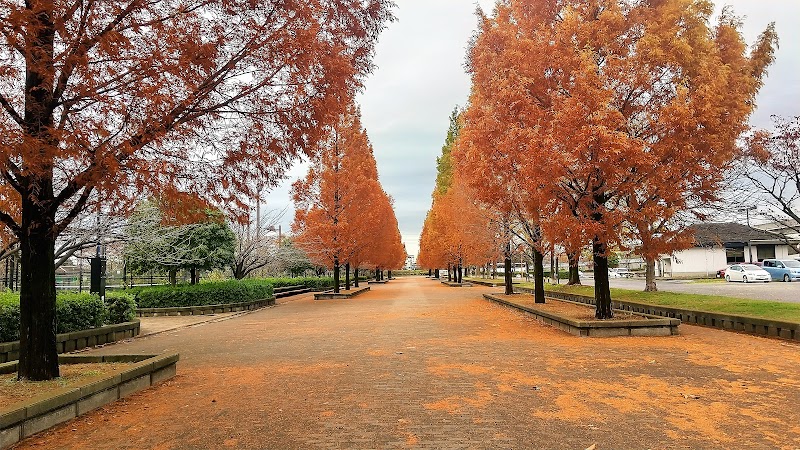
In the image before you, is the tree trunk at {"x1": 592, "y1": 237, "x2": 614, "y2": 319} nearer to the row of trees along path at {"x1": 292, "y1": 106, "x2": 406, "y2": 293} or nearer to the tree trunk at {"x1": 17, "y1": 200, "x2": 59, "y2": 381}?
the tree trunk at {"x1": 17, "y1": 200, "x2": 59, "y2": 381}

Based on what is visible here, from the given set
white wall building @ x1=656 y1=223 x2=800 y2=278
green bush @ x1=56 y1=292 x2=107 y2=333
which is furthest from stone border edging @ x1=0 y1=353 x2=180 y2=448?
white wall building @ x1=656 y1=223 x2=800 y2=278

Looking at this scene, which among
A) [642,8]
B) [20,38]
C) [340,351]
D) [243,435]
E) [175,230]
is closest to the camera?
[243,435]

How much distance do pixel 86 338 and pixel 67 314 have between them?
706mm

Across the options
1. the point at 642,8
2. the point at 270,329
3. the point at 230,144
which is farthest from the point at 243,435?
the point at 642,8

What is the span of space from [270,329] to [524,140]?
787cm

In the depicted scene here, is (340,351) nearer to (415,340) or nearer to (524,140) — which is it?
(415,340)

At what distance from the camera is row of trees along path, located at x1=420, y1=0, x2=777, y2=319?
32.8 ft

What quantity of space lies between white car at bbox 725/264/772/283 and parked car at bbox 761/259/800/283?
1.02 meters

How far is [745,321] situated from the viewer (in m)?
11.0

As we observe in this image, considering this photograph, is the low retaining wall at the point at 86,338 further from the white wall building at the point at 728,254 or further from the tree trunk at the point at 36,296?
the white wall building at the point at 728,254

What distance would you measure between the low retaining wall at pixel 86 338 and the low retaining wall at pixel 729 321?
13.2 metres

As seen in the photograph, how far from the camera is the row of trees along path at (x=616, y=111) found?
10.0m

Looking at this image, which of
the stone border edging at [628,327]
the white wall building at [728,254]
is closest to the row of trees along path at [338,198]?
the stone border edging at [628,327]

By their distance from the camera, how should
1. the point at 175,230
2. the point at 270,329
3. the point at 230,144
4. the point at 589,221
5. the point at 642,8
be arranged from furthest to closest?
the point at 175,230, the point at 270,329, the point at 642,8, the point at 589,221, the point at 230,144
